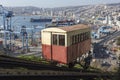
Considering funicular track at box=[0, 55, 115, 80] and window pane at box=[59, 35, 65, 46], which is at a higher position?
window pane at box=[59, 35, 65, 46]

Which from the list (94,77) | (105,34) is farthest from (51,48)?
(105,34)

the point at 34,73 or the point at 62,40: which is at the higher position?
the point at 62,40

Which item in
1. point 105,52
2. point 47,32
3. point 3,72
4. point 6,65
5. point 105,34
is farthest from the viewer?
point 105,34

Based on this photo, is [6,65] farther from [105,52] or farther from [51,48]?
[105,52]

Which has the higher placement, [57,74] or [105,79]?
[57,74]

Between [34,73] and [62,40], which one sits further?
[62,40]

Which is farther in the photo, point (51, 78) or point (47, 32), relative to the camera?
point (47, 32)

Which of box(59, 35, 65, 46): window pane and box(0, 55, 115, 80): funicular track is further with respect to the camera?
box(59, 35, 65, 46): window pane

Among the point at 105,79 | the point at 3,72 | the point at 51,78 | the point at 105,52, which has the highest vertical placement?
the point at 3,72

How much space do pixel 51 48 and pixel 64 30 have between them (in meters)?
1.06

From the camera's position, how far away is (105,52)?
44.7 metres

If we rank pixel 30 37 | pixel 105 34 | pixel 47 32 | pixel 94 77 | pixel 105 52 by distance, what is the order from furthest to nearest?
1. pixel 105 34
2. pixel 30 37
3. pixel 105 52
4. pixel 47 32
5. pixel 94 77

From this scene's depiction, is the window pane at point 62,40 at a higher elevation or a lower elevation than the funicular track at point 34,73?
higher

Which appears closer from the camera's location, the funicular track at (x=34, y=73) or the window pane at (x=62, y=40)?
the funicular track at (x=34, y=73)
